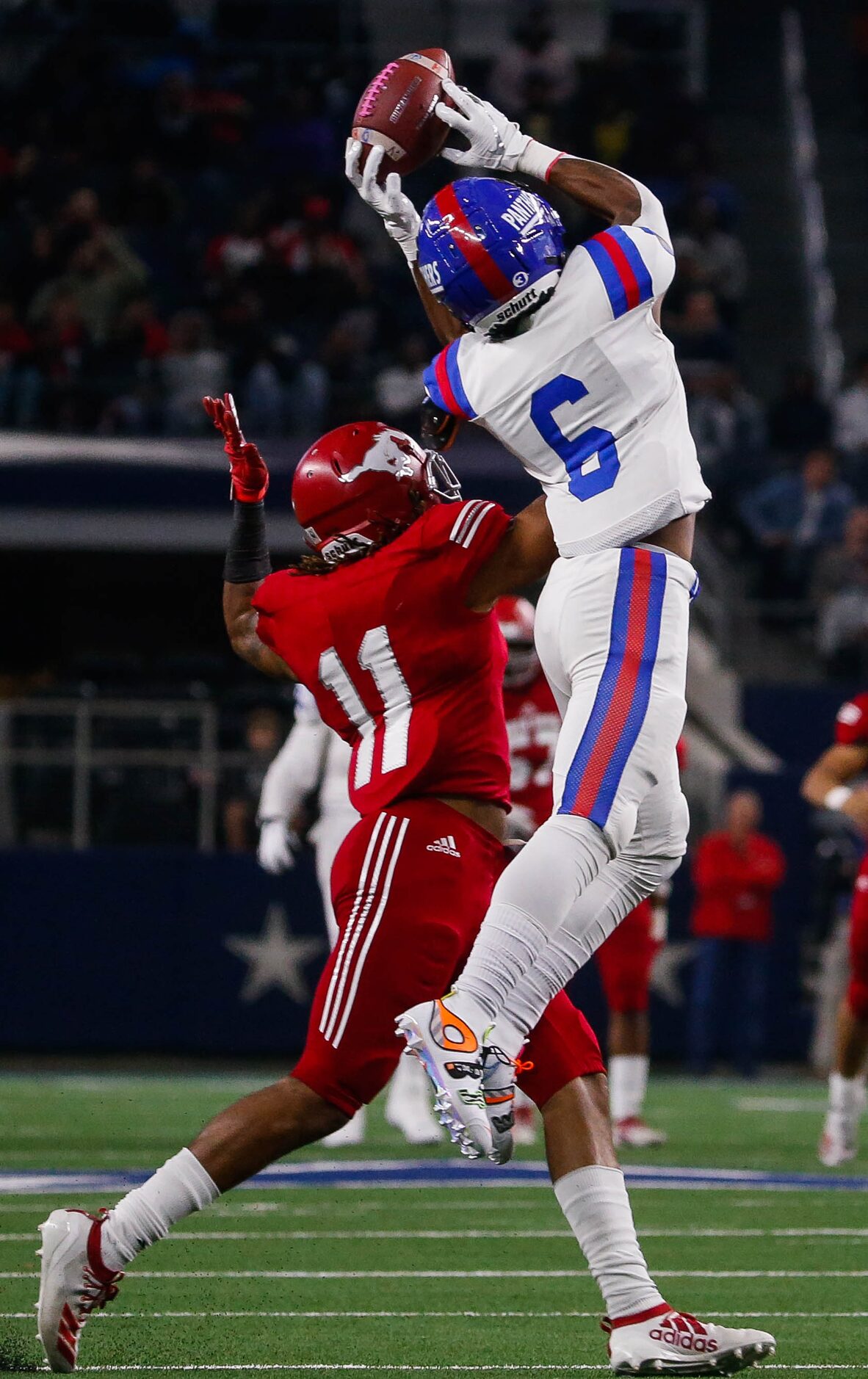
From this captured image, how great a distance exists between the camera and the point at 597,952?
9078 millimetres

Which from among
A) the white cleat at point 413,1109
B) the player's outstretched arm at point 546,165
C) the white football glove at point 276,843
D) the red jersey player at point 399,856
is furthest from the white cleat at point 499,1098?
the white football glove at point 276,843

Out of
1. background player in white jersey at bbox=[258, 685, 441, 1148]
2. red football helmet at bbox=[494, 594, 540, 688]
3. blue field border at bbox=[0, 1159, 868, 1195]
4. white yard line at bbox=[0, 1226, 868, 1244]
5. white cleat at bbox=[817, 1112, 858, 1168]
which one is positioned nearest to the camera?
white yard line at bbox=[0, 1226, 868, 1244]

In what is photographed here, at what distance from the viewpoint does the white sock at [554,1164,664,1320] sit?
413 cm

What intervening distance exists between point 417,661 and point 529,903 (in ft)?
1.80

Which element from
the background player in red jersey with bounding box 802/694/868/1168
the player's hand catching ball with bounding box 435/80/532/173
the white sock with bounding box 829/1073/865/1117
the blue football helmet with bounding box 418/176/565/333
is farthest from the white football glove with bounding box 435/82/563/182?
the white sock with bounding box 829/1073/865/1117

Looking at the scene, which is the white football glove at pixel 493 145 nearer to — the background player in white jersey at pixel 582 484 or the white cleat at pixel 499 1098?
the background player in white jersey at pixel 582 484

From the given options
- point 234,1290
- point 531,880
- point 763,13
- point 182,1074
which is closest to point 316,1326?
point 234,1290

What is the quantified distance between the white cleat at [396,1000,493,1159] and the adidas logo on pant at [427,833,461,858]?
1.24ft

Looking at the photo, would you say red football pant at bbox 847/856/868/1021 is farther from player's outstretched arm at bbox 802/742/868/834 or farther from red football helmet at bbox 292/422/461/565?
red football helmet at bbox 292/422/461/565

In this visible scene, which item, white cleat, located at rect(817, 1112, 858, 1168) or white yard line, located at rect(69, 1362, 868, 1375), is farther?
white cleat, located at rect(817, 1112, 858, 1168)

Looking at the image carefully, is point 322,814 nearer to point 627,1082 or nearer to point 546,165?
point 627,1082

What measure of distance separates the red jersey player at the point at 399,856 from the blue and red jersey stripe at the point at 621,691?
0.60 ft

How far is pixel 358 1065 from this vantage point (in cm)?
419

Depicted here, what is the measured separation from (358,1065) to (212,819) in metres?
10.1
